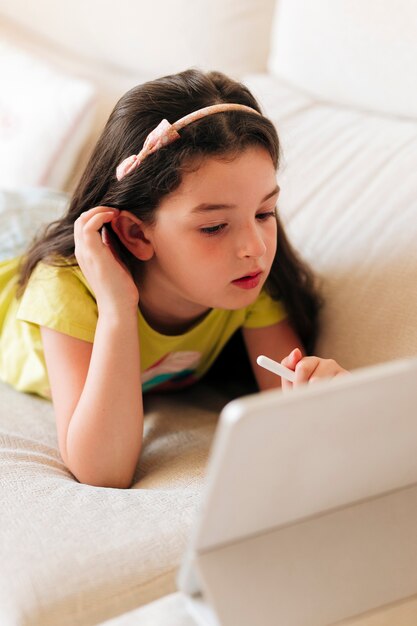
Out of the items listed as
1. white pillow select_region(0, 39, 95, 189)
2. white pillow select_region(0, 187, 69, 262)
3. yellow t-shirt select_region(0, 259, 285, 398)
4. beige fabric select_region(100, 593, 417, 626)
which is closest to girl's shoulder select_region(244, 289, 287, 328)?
yellow t-shirt select_region(0, 259, 285, 398)

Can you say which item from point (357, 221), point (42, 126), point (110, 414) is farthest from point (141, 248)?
point (42, 126)

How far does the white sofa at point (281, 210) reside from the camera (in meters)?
0.84

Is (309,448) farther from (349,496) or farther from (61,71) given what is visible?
(61,71)

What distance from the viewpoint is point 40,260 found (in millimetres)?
1303

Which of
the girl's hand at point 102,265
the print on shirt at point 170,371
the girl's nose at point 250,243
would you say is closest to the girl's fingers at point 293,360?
the girl's nose at point 250,243

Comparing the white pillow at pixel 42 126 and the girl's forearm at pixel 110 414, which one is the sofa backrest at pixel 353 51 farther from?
the girl's forearm at pixel 110 414

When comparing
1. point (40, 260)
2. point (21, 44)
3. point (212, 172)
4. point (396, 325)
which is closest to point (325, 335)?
point (396, 325)

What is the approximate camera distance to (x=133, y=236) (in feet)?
3.89

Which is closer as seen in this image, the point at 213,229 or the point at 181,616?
the point at 181,616

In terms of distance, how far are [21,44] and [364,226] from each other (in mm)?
1280

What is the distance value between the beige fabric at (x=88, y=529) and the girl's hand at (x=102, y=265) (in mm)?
219

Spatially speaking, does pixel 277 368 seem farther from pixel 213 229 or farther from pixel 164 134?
pixel 164 134

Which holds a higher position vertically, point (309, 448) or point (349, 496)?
point (309, 448)

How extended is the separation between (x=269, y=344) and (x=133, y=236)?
308 mm
